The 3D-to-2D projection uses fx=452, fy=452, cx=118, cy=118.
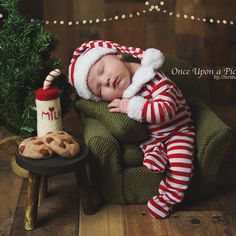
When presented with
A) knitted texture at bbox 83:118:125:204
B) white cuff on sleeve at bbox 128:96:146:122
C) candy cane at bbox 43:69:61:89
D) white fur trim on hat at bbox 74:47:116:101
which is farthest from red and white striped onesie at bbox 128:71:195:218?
candy cane at bbox 43:69:61:89

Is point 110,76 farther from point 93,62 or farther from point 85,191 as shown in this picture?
point 85,191

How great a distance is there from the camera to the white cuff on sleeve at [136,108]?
6.48 ft

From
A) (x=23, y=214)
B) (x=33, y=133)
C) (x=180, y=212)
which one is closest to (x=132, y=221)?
(x=180, y=212)

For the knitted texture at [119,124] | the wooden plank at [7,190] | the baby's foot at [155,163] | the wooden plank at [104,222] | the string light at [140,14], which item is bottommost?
the wooden plank at [7,190]

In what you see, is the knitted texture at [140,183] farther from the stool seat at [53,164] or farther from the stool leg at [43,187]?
the stool leg at [43,187]

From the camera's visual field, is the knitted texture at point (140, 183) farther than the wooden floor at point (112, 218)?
Yes

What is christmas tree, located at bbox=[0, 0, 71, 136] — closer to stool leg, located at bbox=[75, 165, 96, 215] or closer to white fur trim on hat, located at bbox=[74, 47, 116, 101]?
white fur trim on hat, located at bbox=[74, 47, 116, 101]

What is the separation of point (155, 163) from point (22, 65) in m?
0.78

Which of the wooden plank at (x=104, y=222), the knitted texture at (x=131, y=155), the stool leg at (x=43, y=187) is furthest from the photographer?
the stool leg at (x=43, y=187)

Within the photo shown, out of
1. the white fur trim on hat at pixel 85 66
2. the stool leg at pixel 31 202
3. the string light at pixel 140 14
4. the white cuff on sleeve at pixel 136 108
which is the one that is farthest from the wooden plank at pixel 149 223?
the string light at pixel 140 14

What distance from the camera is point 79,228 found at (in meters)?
1.98

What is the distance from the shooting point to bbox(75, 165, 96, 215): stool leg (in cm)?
198

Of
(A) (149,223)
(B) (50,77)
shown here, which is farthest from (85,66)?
(A) (149,223)

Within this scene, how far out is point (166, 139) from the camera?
2.09m
